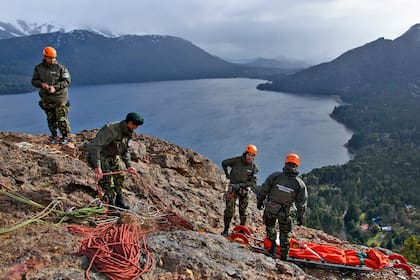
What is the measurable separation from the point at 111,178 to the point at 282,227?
2893 mm

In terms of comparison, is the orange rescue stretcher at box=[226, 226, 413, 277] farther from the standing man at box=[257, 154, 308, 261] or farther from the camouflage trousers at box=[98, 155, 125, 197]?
the camouflage trousers at box=[98, 155, 125, 197]

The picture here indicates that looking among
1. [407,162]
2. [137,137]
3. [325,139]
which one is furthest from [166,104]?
[137,137]

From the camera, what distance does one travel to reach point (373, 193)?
7475cm

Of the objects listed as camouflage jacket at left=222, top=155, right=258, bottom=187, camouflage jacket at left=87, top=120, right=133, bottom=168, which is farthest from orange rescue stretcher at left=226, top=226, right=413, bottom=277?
camouflage jacket at left=87, top=120, right=133, bottom=168

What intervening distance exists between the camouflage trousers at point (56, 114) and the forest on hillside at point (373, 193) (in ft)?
84.1

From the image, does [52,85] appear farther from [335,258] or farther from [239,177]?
[335,258]

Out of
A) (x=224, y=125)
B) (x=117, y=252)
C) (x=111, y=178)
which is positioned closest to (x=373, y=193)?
(x=224, y=125)

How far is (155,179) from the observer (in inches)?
344

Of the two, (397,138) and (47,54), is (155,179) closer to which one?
(47,54)

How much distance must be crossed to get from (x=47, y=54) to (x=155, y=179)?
12.3 feet

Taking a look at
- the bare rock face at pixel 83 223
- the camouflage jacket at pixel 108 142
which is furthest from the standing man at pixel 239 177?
the camouflage jacket at pixel 108 142

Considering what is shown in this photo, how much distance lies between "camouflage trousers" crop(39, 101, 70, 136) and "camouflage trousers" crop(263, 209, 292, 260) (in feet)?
16.1

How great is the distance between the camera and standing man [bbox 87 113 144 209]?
5023 millimetres

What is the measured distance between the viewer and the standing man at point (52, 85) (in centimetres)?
698
